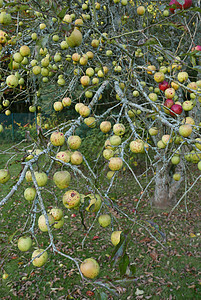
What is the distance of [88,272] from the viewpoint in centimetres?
97

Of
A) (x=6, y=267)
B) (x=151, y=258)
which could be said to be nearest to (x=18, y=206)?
Result: (x=6, y=267)

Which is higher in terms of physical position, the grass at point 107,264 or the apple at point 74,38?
the apple at point 74,38

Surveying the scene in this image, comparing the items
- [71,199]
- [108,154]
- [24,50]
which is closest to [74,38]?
[24,50]

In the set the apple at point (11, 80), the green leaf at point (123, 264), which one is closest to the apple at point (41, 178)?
the green leaf at point (123, 264)

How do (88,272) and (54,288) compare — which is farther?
(54,288)

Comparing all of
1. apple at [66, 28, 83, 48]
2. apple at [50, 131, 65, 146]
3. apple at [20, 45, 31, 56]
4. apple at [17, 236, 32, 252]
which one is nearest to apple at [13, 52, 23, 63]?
apple at [20, 45, 31, 56]

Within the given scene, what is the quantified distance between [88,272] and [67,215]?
4227mm

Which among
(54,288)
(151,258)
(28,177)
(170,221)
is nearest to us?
(28,177)

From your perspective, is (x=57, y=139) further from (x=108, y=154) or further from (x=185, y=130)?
(x=185, y=130)

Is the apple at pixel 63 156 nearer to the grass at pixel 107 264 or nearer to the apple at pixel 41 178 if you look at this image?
the apple at pixel 41 178

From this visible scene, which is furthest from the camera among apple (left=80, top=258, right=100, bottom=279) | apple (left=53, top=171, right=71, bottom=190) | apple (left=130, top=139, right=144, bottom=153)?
apple (left=130, top=139, right=144, bottom=153)

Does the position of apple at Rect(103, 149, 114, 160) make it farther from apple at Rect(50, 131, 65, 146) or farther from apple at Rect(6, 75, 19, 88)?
apple at Rect(6, 75, 19, 88)

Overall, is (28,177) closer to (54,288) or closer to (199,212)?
(54,288)

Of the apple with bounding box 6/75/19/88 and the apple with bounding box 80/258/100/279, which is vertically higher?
the apple with bounding box 6/75/19/88
